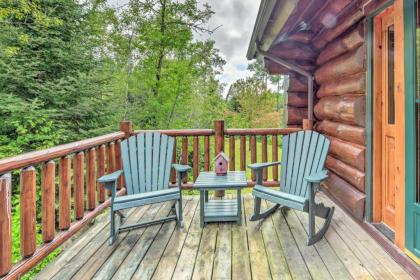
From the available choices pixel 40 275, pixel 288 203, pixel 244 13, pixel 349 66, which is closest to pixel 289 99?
pixel 349 66

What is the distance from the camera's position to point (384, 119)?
7.87ft

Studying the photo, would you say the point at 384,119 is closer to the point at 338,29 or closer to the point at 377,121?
the point at 377,121

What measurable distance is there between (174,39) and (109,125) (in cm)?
340

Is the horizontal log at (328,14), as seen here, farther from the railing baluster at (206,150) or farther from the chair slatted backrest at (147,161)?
the chair slatted backrest at (147,161)

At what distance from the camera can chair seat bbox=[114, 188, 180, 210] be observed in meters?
2.42

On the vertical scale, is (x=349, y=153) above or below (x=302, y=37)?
below

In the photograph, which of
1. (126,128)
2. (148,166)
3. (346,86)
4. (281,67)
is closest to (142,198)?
(148,166)

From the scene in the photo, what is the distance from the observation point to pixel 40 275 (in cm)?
191

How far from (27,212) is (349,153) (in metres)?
2.80

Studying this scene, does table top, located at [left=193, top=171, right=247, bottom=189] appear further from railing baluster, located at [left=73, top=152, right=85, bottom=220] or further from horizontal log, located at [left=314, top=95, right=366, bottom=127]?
horizontal log, located at [left=314, top=95, right=366, bottom=127]

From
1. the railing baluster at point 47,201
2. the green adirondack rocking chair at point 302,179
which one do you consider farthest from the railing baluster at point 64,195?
the green adirondack rocking chair at point 302,179

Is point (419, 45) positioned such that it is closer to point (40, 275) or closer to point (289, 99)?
point (289, 99)

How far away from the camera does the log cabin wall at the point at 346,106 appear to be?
8.39 ft

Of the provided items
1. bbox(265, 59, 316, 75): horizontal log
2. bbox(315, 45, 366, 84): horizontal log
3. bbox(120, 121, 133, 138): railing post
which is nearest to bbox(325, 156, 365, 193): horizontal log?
bbox(315, 45, 366, 84): horizontal log
